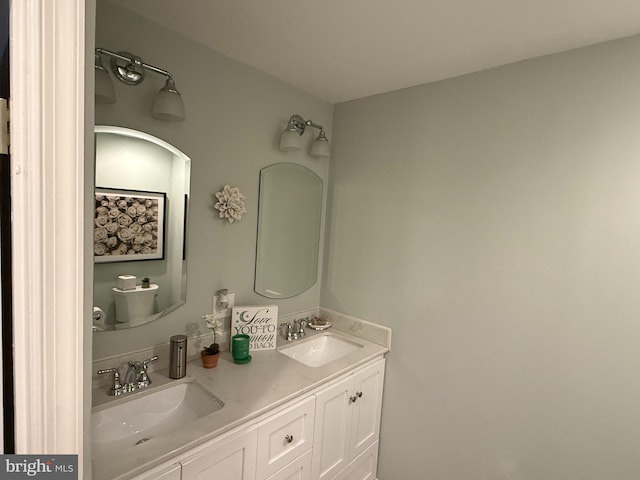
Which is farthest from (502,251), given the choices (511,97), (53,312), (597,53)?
(53,312)

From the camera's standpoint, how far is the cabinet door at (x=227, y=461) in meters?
1.14

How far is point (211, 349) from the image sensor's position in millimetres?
1675

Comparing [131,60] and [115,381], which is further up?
[131,60]

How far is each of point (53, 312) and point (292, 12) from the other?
131cm

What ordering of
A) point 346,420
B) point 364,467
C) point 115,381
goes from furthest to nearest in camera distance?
point 364,467 → point 346,420 → point 115,381

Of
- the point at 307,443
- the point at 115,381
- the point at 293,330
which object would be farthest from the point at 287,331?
the point at 115,381

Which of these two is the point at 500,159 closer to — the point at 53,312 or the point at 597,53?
the point at 597,53

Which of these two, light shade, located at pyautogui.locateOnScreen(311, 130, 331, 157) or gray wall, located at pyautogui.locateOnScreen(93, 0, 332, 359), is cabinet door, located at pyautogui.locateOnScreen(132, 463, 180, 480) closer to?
gray wall, located at pyautogui.locateOnScreen(93, 0, 332, 359)

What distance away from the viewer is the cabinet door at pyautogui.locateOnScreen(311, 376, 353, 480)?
1606 millimetres

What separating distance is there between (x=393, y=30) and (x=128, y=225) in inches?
55.6

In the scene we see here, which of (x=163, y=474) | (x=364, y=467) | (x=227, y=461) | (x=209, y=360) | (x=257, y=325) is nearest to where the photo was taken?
(x=163, y=474)

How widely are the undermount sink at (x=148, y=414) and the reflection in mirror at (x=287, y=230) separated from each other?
70 centimetres

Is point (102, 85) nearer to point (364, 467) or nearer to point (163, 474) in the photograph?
point (163, 474)

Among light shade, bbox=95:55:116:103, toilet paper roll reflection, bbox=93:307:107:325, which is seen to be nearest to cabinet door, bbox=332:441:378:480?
toilet paper roll reflection, bbox=93:307:107:325
